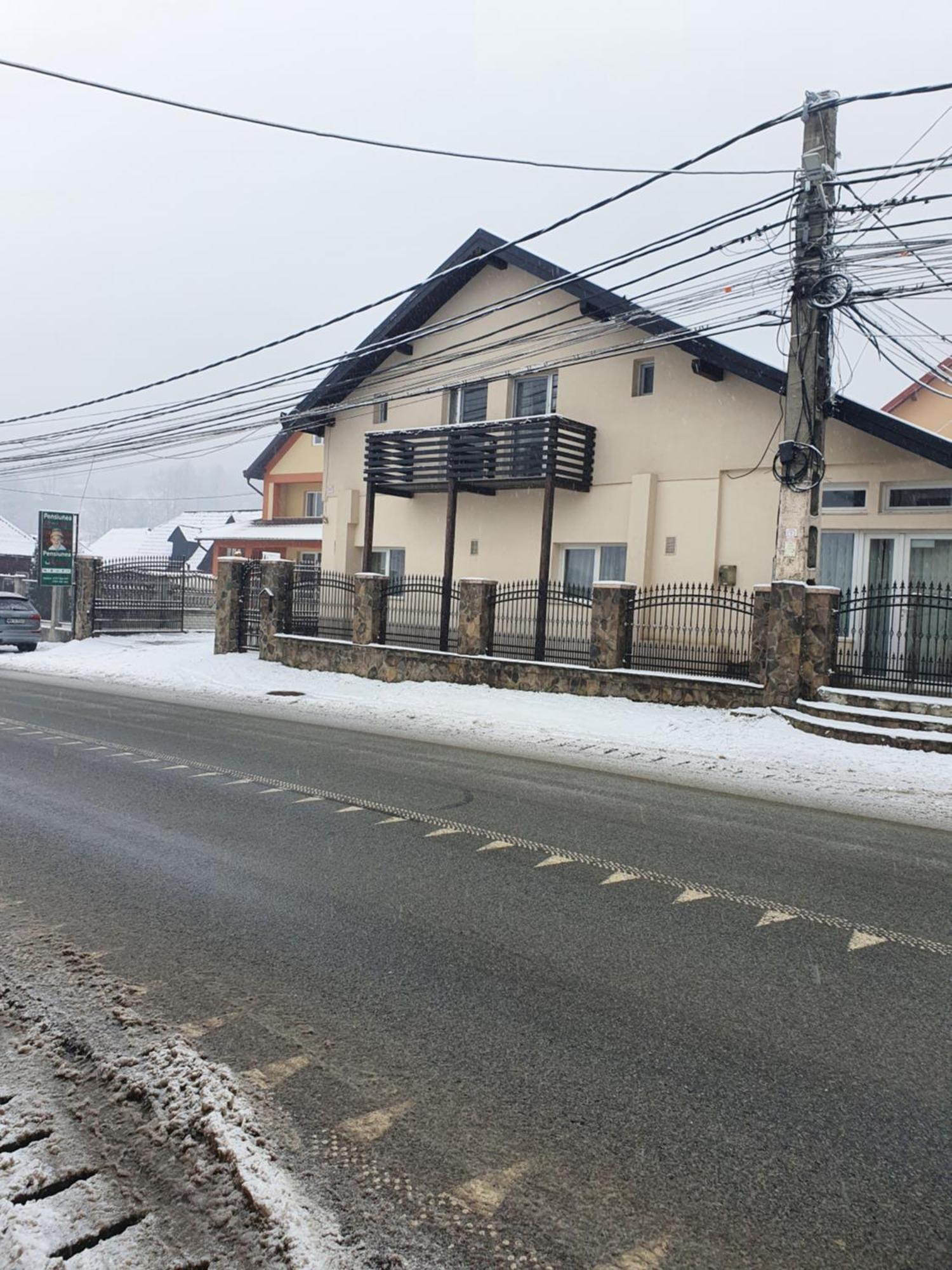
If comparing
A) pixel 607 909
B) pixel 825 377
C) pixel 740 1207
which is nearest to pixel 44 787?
pixel 607 909

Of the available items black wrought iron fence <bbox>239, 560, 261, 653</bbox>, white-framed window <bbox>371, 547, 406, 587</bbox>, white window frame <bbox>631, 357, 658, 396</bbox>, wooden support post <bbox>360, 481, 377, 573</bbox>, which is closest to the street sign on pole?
black wrought iron fence <bbox>239, 560, 261, 653</bbox>

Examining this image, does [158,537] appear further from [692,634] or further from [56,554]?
[692,634]

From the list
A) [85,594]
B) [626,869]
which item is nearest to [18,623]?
[85,594]

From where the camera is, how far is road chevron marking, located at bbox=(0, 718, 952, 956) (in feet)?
16.9

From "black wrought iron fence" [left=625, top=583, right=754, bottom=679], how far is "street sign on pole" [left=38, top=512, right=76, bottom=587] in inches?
696

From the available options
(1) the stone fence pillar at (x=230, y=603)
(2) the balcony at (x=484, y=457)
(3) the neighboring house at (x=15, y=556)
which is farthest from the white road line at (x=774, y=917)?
(3) the neighboring house at (x=15, y=556)

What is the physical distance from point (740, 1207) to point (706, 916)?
8.67 ft

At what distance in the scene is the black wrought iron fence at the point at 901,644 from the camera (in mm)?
13125

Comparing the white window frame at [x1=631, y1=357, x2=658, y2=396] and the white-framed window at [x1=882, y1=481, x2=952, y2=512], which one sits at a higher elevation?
the white window frame at [x1=631, y1=357, x2=658, y2=396]

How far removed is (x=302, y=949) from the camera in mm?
4648

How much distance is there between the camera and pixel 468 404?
23812 millimetres

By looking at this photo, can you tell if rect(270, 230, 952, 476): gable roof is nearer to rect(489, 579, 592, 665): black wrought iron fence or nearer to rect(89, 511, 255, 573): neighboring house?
rect(489, 579, 592, 665): black wrought iron fence

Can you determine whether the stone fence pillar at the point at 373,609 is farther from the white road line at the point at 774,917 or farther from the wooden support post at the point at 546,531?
the white road line at the point at 774,917

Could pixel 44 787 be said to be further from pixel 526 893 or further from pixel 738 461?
pixel 738 461
